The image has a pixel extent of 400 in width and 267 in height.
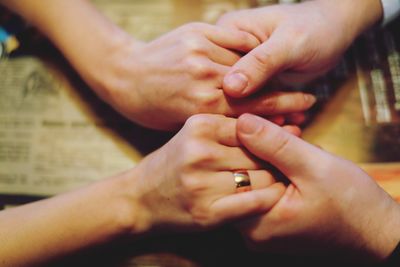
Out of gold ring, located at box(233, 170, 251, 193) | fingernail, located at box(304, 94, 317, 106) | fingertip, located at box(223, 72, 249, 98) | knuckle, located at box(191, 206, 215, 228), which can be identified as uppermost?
fingertip, located at box(223, 72, 249, 98)

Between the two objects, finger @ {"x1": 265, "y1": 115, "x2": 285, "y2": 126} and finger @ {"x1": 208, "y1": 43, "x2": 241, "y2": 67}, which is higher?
finger @ {"x1": 208, "y1": 43, "x2": 241, "y2": 67}

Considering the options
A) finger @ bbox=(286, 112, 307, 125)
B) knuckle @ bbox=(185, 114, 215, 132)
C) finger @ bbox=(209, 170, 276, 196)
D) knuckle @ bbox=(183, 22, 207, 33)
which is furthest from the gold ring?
knuckle @ bbox=(183, 22, 207, 33)

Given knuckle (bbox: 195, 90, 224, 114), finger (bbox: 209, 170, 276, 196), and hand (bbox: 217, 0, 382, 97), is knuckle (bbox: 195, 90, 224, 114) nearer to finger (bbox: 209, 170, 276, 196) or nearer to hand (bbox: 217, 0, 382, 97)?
hand (bbox: 217, 0, 382, 97)

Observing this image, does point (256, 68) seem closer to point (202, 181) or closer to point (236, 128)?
point (236, 128)

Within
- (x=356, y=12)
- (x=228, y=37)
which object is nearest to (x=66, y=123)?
(x=228, y=37)

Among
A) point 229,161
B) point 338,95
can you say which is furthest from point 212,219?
point 338,95

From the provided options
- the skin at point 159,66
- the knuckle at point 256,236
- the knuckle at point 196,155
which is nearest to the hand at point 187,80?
the skin at point 159,66

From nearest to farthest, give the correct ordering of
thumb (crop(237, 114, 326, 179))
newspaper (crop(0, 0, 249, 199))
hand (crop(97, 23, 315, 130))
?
1. thumb (crop(237, 114, 326, 179))
2. hand (crop(97, 23, 315, 130))
3. newspaper (crop(0, 0, 249, 199))
